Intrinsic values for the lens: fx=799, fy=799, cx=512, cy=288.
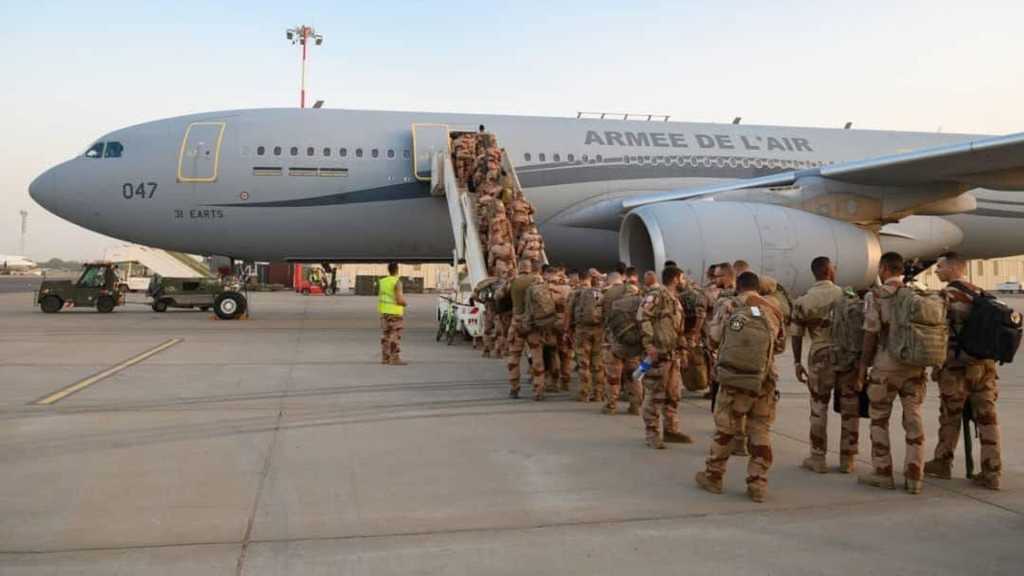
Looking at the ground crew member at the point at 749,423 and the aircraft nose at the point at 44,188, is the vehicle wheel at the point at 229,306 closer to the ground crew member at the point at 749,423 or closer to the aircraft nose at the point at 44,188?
the aircraft nose at the point at 44,188

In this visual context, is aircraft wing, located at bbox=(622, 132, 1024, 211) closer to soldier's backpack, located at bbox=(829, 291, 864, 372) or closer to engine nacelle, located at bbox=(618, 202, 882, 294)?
engine nacelle, located at bbox=(618, 202, 882, 294)

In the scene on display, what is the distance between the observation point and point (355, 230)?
15.6 metres

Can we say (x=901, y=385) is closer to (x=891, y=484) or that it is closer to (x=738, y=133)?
(x=891, y=484)

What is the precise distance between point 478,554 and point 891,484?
2.95 meters

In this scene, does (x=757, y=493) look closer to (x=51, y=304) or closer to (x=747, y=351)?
(x=747, y=351)

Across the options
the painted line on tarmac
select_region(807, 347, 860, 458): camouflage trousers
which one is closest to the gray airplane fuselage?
the painted line on tarmac

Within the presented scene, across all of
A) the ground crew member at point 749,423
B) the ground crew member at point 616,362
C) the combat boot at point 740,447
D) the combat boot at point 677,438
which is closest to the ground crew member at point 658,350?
the combat boot at point 677,438

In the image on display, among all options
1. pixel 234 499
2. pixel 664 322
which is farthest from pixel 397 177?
pixel 234 499

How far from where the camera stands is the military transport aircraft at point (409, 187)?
13688mm

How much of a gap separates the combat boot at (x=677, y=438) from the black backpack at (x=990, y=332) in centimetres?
214

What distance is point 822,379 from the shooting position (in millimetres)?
5738

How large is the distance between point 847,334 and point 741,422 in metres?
1.16

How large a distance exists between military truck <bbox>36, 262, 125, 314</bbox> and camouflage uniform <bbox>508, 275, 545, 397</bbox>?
1739 centimetres

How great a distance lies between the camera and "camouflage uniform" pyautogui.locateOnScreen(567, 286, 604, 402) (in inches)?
329
